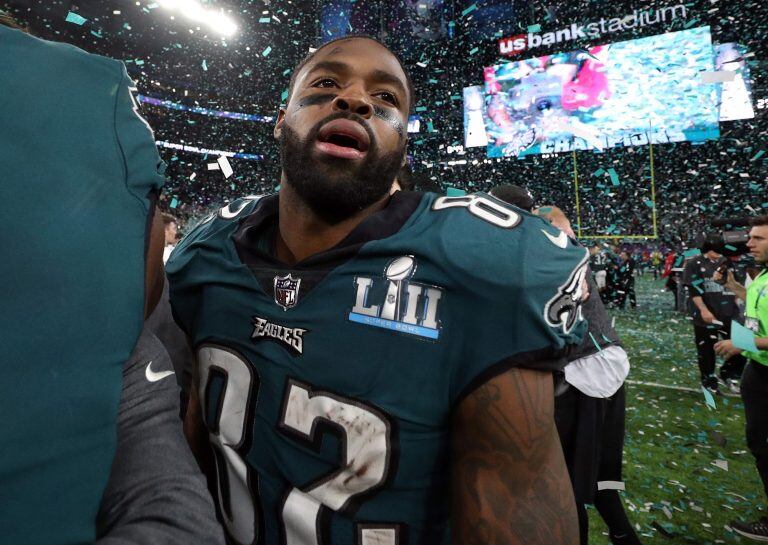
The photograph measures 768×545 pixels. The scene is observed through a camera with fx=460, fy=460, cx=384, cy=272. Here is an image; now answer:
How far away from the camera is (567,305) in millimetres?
958

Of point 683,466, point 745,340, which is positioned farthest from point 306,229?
point 683,466

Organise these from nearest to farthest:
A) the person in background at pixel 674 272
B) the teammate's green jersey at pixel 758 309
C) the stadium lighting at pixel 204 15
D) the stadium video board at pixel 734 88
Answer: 1. the teammate's green jersey at pixel 758 309
2. the person in background at pixel 674 272
3. the stadium video board at pixel 734 88
4. the stadium lighting at pixel 204 15

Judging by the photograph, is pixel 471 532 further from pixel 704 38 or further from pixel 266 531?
pixel 704 38

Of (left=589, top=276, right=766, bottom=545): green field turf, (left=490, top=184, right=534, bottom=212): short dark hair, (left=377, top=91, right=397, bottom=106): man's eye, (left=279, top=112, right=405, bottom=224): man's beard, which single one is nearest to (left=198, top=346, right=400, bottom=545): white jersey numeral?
(left=279, top=112, right=405, bottom=224): man's beard

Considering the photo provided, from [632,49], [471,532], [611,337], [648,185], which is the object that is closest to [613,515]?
[611,337]

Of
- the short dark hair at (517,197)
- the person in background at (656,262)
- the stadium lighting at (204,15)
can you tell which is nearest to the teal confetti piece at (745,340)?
the short dark hair at (517,197)

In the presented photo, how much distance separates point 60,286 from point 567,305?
0.87 metres

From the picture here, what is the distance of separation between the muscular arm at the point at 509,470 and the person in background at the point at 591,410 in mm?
1078

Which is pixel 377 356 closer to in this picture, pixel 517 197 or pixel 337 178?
pixel 337 178

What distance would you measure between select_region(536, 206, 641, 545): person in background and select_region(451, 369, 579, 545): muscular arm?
108cm

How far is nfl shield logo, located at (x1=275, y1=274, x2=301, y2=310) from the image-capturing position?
1.06 metres

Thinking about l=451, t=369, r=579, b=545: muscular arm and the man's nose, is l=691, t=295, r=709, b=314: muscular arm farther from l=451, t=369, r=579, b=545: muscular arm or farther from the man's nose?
the man's nose

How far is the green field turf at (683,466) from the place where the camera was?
2713mm

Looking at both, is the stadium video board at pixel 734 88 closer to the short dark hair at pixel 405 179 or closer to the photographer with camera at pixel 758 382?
the photographer with camera at pixel 758 382
